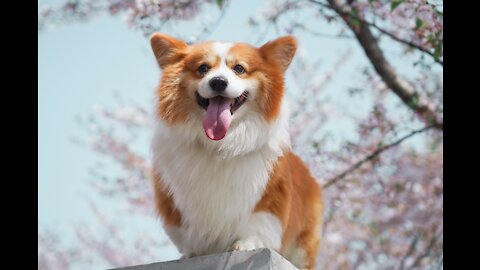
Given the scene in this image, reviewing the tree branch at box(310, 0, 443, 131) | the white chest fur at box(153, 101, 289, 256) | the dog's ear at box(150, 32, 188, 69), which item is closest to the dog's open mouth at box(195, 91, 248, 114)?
the white chest fur at box(153, 101, 289, 256)

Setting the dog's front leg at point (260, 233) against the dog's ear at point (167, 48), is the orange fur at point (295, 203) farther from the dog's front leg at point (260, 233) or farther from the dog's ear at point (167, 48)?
the dog's ear at point (167, 48)

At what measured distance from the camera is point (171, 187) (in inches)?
141

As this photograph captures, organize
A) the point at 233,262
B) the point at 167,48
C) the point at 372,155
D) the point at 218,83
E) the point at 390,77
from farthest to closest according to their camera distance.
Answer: the point at 372,155
the point at 390,77
the point at 167,48
the point at 218,83
the point at 233,262

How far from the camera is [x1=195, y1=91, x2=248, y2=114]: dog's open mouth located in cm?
347

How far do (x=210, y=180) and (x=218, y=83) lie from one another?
512mm

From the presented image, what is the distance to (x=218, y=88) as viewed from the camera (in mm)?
3359

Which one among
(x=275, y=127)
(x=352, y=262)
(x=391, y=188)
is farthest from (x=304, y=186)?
(x=352, y=262)

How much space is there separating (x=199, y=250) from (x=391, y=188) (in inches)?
169

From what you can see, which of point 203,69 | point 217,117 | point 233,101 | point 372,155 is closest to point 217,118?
point 217,117

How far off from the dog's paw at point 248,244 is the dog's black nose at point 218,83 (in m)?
0.76

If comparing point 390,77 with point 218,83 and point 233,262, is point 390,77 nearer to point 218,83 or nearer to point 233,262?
point 218,83

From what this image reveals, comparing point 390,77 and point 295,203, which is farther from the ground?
point 390,77
